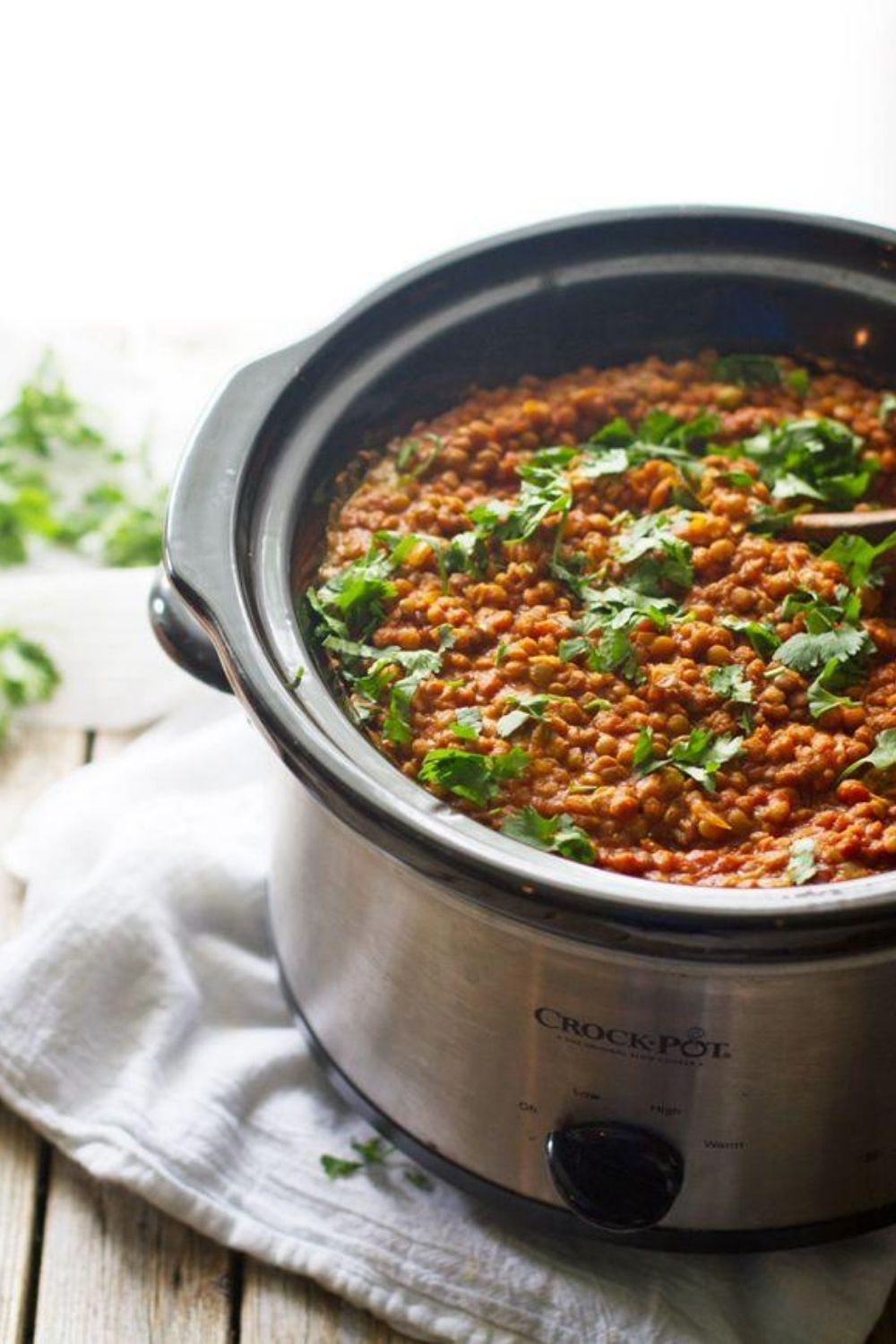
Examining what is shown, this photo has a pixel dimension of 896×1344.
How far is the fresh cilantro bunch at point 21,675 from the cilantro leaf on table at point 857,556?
4.08ft

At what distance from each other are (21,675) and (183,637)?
84 centimetres

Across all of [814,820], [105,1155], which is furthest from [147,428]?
[814,820]

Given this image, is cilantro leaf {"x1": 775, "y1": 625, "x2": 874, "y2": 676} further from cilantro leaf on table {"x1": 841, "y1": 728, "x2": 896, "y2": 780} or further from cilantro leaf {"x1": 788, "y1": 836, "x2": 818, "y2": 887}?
cilantro leaf {"x1": 788, "y1": 836, "x2": 818, "y2": 887}

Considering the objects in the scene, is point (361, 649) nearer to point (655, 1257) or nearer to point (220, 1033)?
point (220, 1033)

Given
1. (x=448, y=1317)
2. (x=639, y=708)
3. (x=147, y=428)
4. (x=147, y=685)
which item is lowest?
(x=448, y=1317)

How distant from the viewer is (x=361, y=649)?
207cm

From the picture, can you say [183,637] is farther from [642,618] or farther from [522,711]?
[642,618]

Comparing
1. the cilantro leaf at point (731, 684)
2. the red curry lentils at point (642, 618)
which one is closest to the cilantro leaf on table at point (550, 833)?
the red curry lentils at point (642, 618)

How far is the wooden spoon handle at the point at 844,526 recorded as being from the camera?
2240 mm

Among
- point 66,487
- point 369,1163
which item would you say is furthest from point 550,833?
point 66,487

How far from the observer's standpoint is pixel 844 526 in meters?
2.25

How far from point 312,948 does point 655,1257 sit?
53 centimetres

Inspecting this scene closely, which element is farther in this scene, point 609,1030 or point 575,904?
point 609,1030

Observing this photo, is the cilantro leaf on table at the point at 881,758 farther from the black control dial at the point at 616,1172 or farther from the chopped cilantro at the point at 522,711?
the black control dial at the point at 616,1172
